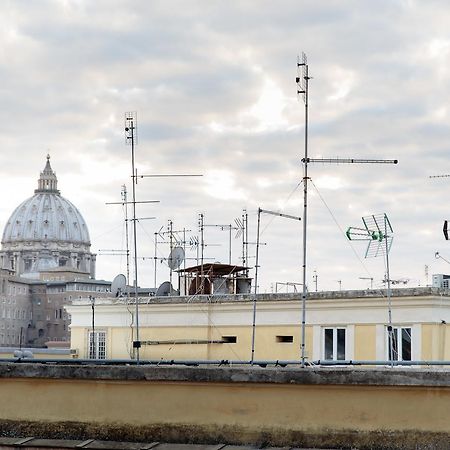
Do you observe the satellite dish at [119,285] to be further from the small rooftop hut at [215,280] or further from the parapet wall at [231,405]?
the parapet wall at [231,405]

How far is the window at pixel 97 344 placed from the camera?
30.2 metres

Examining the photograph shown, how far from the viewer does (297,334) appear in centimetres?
2462

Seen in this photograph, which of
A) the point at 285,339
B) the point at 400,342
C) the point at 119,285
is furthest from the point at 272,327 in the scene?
the point at 119,285

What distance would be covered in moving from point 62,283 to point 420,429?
164750 millimetres

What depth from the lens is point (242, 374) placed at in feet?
28.9

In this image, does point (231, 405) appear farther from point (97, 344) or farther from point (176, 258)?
point (176, 258)

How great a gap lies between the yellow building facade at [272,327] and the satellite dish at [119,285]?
16.9 ft

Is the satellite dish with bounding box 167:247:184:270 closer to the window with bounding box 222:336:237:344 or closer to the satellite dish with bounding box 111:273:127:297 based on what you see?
the satellite dish with bounding box 111:273:127:297

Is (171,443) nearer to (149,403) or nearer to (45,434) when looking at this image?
(149,403)

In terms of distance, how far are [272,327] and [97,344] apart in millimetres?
7435

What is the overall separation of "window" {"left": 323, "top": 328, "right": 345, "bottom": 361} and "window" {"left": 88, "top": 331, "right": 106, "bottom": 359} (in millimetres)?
8741

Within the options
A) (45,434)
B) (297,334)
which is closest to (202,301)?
(297,334)

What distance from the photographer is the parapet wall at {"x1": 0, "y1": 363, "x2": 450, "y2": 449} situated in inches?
332

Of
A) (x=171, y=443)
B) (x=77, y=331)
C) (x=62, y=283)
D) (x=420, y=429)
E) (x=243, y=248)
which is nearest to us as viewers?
(x=420, y=429)
